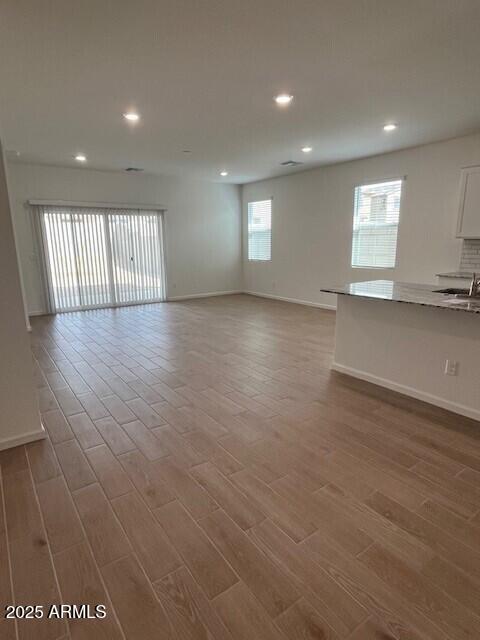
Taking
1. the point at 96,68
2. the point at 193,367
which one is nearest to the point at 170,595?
the point at 193,367

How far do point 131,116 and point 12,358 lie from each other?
2.86 m

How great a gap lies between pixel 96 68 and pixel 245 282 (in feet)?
21.9

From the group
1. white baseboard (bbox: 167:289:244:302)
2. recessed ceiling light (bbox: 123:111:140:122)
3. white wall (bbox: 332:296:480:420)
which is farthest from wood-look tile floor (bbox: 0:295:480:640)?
white baseboard (bbox: 167:289:244:302)

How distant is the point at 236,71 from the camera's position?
2818mm

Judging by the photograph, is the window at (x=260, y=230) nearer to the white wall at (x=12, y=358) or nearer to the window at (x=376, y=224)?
the window at (x=376, y=224)

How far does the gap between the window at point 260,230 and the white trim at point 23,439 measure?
646 centimetres

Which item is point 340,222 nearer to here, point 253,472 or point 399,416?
point 399,416

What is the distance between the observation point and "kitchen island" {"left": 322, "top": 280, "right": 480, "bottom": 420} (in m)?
2.75

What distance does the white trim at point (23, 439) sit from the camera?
2.40 m

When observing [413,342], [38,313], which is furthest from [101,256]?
[413,342]

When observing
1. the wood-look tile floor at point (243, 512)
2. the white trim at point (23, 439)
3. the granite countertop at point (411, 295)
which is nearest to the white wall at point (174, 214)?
the wood-look tile floor at point (243, 512)

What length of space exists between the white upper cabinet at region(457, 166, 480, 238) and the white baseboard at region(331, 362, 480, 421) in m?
2.45

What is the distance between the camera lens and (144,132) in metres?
4.36

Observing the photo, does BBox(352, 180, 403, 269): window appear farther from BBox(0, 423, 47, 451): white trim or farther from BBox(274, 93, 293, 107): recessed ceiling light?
BBox(0, 423, 47, 451): white trim
